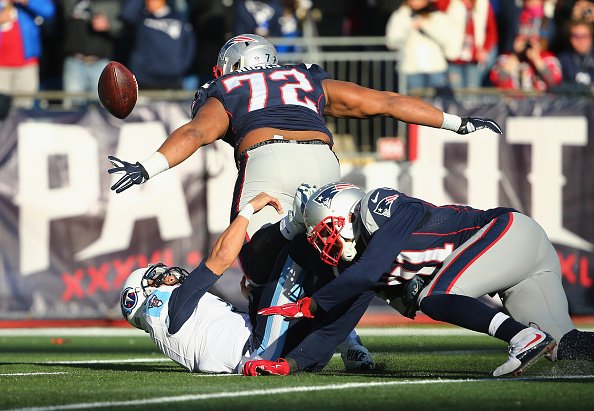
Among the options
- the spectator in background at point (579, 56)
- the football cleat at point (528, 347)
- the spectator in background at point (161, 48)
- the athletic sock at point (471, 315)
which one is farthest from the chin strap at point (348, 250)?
the spectator in background at point (579, 56)

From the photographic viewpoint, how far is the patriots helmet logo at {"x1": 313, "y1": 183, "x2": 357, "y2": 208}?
596cm

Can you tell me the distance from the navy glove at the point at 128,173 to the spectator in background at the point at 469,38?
6845mm

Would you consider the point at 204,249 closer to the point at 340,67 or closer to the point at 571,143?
the point at 340,67

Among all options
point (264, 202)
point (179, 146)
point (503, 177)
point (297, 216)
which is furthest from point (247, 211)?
point (503, 177)

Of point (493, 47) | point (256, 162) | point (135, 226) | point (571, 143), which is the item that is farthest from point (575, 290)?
point (256, 162)

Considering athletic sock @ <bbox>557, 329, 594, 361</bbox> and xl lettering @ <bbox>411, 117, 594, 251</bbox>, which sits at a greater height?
xl lettering @ <bbox>411, 117, 594, 251</bbox>

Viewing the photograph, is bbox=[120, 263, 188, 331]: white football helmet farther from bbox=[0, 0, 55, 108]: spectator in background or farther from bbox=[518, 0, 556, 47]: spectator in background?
bbox=[518, 0, 556, 47]: spectator in background

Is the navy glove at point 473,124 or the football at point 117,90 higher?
the football at point 117,90

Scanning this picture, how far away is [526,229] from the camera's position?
603 cm

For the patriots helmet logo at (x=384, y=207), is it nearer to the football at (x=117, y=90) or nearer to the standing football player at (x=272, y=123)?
the standing football player at (x=272, y=123)

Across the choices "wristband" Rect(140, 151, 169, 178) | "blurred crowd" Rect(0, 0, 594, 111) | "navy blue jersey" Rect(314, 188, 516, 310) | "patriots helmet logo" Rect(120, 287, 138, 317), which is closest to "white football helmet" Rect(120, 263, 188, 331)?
"patriots helmet logo" Rect(120, 287, 138, 317)

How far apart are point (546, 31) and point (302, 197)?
25.7ft

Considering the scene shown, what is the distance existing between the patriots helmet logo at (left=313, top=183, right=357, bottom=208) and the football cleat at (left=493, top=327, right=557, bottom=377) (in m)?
1.14

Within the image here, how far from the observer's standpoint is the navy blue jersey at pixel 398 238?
570 centimetres
